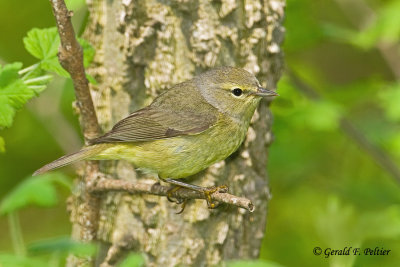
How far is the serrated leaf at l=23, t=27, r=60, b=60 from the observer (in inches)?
145

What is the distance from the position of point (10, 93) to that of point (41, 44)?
48 cm

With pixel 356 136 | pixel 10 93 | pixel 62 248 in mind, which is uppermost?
pixel 10 93

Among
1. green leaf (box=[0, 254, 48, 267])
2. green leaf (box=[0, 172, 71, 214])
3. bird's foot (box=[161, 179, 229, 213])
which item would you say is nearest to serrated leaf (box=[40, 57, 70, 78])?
green leaf (box=[0, 172, 71, 214])

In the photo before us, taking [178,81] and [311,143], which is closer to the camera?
[178,81]

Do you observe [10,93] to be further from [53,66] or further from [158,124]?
[158,124]

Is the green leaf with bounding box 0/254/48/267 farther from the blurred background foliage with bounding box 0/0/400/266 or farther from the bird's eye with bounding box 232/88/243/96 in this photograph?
the bird's eye with bounding box 232/88/243/96

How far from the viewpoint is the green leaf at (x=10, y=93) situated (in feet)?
10.9

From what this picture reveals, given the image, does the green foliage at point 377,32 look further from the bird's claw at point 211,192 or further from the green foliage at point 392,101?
the bird's claw at point 211,192

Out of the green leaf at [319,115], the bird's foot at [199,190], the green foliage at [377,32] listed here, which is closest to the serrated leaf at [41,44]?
the bird's foot at [199,190]

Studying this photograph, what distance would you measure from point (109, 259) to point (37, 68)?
1.29 meters

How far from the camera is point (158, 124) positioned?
4.26 meters

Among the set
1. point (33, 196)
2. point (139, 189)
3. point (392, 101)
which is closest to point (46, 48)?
point (33, 196)

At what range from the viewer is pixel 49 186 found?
3.75 m

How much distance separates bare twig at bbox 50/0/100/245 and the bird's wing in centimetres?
18
